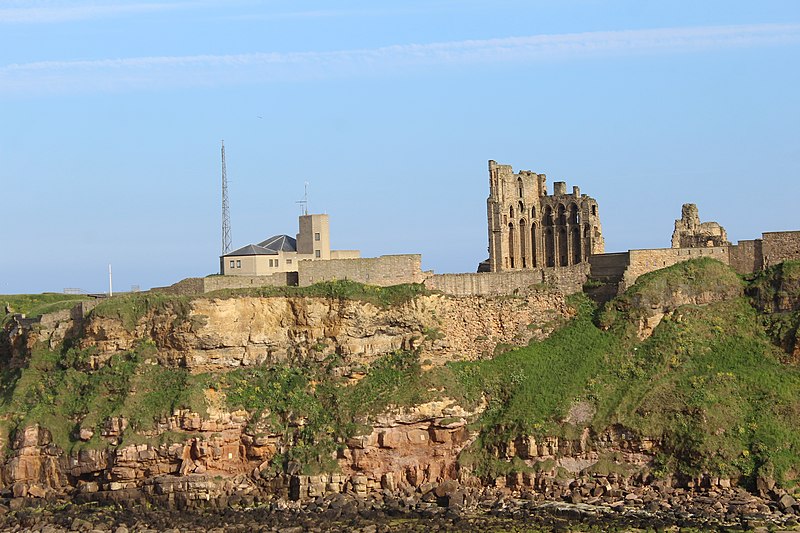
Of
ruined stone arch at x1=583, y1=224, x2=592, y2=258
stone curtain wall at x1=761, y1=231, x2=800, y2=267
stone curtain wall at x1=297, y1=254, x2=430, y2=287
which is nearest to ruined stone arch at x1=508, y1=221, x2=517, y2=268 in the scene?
ruined stone arch at x1=583, y1=224, x2=592, y2=258

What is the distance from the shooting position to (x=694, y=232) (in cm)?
7369

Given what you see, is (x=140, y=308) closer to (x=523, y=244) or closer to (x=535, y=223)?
(x=523, y=244)

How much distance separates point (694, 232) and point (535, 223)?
7.89m

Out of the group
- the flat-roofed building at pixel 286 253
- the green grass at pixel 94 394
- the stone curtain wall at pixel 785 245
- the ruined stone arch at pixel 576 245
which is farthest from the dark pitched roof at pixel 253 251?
the stone curtain wall at pixel 785 245

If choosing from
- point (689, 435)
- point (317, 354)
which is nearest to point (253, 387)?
point (317, 354)

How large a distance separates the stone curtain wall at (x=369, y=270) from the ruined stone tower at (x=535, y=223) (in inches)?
278

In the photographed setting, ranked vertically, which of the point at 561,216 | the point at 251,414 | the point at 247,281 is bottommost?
the point at 251,414

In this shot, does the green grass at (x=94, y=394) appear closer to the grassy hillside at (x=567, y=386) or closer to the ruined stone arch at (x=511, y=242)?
the grassy hillside at (x=567, y=386)

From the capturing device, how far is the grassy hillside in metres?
62.4

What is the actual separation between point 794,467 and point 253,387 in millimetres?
22190

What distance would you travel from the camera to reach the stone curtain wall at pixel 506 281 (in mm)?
69875

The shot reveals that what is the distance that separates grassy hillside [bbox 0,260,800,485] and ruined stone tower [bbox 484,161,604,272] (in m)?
6.90

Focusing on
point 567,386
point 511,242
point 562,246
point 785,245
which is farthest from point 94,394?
point 785,245

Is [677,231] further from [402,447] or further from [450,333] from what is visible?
[402,447]
